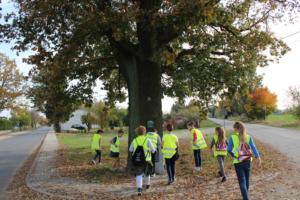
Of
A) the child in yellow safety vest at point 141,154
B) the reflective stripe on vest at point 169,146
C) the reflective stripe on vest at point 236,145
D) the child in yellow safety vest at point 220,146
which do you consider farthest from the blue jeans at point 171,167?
the reflective stripe on vest at point 236,145

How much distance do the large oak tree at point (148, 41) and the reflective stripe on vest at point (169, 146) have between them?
2.11 meters

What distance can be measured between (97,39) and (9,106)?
5979 centimetres

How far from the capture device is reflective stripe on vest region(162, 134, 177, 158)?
37.3 ft

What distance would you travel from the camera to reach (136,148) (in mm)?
10531

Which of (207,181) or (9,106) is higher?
(9,106)

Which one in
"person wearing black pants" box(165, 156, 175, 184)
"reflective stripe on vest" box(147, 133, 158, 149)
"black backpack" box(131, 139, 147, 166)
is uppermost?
"reflective stripe on vest" box(147, 133, 158, 149)

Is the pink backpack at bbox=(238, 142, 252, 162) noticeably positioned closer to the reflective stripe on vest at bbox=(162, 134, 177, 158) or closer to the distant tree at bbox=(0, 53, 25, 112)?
the reflective stripe on vest at bbox=(162, 134, 177, 158)

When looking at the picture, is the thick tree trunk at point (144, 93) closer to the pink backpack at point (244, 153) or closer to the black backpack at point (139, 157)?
the black backpack at point (139, 157)

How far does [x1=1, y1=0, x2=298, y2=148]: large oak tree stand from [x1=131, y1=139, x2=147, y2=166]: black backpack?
282 centimetres

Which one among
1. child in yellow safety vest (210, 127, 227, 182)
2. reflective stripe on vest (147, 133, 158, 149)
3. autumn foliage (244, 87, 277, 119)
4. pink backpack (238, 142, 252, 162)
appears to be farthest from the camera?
autumn foliage (244, 87, 277, 119)

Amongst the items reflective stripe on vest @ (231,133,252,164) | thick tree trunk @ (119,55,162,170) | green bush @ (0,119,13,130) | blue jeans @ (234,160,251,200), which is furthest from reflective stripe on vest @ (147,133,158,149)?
green bush @ (0,119,13,130)

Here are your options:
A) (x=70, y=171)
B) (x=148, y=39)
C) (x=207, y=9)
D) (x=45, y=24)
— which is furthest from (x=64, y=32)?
(x=70, y=171)

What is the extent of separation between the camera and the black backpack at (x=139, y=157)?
1037cm

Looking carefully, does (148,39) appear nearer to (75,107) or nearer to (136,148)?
(136,148)
